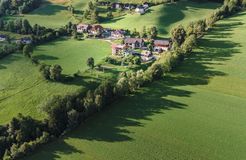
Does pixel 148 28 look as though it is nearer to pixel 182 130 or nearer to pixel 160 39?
pixel 160 39

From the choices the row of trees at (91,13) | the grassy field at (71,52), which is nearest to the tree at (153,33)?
the grassy field at (71,52)

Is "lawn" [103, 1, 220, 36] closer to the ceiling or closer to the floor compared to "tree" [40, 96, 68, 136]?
closer to the ceiling

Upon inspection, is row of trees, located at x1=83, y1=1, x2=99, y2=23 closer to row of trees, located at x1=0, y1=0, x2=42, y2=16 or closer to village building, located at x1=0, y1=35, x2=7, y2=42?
row of trees, located at x1=0, y1=0, x2=42, y2=16

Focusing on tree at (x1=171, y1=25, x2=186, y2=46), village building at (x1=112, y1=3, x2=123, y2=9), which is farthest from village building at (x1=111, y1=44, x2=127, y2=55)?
village building at (x1=112, y1=3, x2=123, y2=9)

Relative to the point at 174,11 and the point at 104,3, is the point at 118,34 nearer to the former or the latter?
the point at 174,11

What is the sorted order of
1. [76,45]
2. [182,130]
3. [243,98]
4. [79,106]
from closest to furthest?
[182,130] → [79,106] → [243,98] → [76,45]

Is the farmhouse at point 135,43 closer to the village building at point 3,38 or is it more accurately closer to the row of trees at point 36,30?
the row of trees at point 36,30

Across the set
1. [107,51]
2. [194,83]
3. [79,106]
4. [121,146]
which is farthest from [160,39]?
[121,146]
